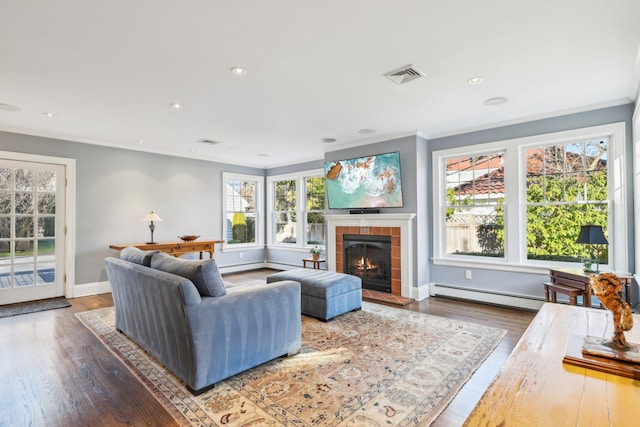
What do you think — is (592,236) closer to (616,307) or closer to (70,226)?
(616,307)

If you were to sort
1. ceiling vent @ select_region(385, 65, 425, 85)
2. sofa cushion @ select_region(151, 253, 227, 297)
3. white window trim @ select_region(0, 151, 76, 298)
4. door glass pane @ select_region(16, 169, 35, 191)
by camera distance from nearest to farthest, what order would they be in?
1. sofa cushion @ select_region(151, 253, 227, 297)
2. ceiling vent @ select_region(385, 65, 425, 85)
3. door glass pane @ select_region(16, 169, 35, 191)
4. white window trim @ select_region(0, 151, 76, 298)

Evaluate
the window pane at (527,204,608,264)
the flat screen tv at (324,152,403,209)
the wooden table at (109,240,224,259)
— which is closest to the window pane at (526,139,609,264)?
the window pane at (527,204,608,264)

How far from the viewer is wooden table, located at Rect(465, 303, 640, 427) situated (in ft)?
2.78

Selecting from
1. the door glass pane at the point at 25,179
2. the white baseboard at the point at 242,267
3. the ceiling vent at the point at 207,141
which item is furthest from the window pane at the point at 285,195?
the door glass pane at the point at 25,179

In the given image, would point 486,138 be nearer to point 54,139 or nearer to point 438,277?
point 438,277

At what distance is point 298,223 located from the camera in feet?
23.4

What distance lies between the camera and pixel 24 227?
4.66 m

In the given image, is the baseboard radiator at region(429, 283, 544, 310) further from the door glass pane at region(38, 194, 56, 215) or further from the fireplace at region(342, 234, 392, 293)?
the door glass pane at region(38, 194, 56, 215)

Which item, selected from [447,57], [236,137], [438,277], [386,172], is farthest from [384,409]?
[236,137]

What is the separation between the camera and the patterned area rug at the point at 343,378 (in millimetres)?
2014

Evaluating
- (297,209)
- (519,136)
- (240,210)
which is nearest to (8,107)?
(240,210)

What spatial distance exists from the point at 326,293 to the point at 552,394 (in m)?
2.85

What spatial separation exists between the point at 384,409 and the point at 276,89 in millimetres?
2797

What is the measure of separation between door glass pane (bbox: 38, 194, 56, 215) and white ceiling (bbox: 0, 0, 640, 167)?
0.99 m
